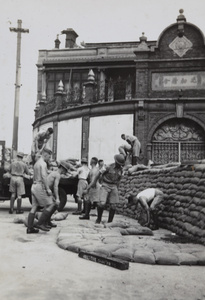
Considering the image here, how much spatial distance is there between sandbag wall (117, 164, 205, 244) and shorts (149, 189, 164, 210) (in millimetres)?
136

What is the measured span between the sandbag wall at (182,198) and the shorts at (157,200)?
0.14 meters

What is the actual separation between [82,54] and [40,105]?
14.6 ft

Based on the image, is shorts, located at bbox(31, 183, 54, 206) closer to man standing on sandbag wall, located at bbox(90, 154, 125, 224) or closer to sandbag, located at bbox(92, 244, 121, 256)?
man standing on sandbag wall, located at bbox(90, 154, 125, 224)

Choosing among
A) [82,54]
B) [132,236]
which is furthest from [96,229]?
[82,54]

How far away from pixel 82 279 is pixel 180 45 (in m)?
15.4

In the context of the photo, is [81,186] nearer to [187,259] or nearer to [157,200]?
[157,200]

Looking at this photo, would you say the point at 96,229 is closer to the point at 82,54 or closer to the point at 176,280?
the point at 176,280

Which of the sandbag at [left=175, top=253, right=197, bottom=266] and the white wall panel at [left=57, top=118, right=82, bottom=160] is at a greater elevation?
the white wall panel at [left=57, top=118, right=82, bottom=160]

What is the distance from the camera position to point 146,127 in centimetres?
1653

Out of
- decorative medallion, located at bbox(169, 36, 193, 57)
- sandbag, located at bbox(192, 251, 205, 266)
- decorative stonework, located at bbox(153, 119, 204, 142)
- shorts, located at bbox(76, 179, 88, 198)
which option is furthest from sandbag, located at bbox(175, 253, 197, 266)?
decorative medallion, located at bbox(169, 36, 193, 57)

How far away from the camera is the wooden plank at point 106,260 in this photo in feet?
13.5

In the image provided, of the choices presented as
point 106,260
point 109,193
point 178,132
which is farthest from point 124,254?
point 178,132

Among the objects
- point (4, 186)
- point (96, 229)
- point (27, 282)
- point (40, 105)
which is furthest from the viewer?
point (40, 105)

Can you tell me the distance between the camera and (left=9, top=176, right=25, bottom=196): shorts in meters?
9.70
